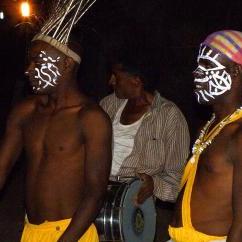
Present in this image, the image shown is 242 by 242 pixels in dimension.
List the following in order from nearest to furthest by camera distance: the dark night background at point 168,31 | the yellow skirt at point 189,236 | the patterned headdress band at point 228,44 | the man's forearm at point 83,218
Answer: the yellow skirt at point 189,236 → the patterned headdress band at point 228,44 → the man's forearm at point 83,218 → the dark night background at point 168,31

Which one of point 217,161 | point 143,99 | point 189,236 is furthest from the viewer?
point 143,99

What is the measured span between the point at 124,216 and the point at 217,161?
1.37 meters

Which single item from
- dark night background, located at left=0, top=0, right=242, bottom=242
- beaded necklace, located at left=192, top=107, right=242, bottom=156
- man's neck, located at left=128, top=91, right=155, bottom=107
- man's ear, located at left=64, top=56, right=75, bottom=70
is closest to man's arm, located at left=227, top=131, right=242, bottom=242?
beaded necklace, located at left=192, top=107, right=242, bottom=156

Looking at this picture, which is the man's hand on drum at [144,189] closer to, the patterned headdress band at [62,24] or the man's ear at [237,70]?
the patterned headdress band at [62,24]

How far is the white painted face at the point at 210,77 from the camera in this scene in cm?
359

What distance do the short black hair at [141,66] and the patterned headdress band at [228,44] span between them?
1551 millimetres

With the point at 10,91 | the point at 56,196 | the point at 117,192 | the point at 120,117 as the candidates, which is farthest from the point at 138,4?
the point at 56,196

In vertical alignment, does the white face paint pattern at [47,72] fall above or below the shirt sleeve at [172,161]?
above

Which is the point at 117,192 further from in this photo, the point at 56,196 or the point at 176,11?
the point at 176,11

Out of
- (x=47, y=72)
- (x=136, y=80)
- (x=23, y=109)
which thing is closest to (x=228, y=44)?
(x=47, y=72)

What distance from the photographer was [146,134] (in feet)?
16.4

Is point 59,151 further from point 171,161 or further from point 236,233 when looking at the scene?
point 171,161

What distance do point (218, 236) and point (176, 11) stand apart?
8186 mm

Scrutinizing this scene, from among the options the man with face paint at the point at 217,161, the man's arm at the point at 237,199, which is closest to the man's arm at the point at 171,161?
the man with face paint at the point at 217,161
